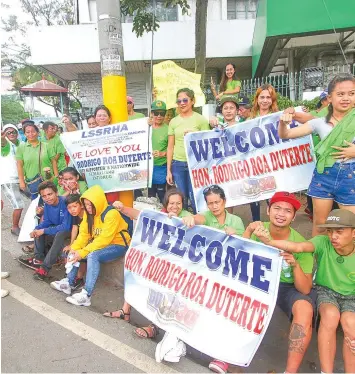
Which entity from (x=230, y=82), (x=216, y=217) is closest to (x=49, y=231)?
(x=216, y=217)

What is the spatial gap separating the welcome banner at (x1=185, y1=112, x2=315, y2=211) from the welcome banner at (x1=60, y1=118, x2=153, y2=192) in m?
0.74

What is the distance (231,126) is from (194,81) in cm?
242

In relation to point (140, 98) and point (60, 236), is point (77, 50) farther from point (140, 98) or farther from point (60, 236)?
point (60, 236)

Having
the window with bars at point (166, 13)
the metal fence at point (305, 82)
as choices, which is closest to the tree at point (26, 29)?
the window with bars at point (166, 13)

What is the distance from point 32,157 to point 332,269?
13.1 feet

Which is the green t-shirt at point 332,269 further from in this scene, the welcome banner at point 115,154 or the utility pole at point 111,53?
the utility pole at point 111,53

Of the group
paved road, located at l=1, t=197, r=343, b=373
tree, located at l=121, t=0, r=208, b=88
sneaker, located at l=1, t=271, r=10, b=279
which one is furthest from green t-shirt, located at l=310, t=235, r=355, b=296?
tree, located at l=121, t=0, r=208, b=88

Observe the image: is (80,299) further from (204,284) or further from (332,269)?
(332,269)

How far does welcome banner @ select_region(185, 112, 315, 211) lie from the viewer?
3.95m

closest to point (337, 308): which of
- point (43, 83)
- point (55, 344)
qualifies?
point (55, 344)

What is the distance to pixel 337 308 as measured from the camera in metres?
2.37

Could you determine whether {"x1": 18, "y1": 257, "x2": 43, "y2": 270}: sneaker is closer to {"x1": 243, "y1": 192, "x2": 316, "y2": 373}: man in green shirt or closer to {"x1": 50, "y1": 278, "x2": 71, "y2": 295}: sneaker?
{"x1": 50, "y1": 278, "x2": 71, "y2": 295}: sneaker

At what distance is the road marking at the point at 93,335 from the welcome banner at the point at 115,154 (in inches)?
67.8

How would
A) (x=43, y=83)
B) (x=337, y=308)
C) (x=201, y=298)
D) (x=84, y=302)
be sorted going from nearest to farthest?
(x=337, y=308) < (x=201, y=298) < (x=84, y=302) < (x=43, y=83)
